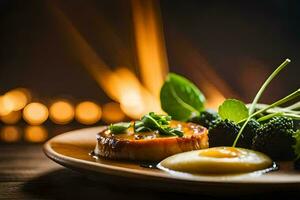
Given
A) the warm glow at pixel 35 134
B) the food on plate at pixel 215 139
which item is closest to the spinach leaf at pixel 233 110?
the food on plate at pixel 215 139

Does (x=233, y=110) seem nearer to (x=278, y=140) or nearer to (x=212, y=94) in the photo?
(x=278, y=140)

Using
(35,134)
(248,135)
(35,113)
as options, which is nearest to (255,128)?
(248,135)

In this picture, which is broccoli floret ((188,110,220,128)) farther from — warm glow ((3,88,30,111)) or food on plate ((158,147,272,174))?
warm glow ((3,88,30,111))

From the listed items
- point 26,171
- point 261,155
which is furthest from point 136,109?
point 261,155

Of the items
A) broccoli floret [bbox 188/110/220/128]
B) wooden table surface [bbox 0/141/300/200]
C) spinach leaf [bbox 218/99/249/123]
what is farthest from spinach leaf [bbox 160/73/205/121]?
wooden table surface [bbox 0/141/300/200]

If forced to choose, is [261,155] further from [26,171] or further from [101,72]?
[101,72]

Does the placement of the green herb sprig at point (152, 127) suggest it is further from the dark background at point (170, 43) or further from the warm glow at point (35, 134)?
the dark background at point (170, 43)
